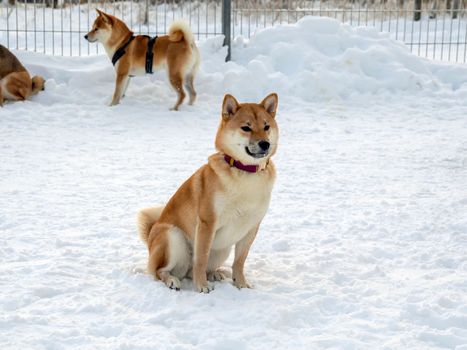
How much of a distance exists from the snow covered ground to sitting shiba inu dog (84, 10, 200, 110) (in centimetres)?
Answer: 30

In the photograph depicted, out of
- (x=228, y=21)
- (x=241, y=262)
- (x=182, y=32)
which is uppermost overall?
(x=228, y=21)

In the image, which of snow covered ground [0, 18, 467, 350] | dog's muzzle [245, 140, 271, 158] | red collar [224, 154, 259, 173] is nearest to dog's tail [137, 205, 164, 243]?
snow covered ground [0, 18, 467, 350]

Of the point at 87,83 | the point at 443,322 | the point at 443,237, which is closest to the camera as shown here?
the point at 443,322

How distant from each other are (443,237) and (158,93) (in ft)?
19.4

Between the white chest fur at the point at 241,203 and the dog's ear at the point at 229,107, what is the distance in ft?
1.10

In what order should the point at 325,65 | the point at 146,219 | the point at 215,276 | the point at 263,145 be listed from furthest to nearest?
the point at 325,65
the point at 146,219
the point at 215,276
the point at 263,145

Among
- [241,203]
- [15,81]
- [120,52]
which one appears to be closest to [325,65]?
[120,52]

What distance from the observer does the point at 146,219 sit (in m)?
4.23

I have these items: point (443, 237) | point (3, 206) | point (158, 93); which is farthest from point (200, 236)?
point (158, 93)

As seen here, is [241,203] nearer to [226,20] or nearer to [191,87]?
[191,87]

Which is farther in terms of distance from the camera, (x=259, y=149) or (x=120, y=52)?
(x=120, y=52)

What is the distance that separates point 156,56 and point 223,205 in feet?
Result: 19.6

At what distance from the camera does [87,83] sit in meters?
9.86

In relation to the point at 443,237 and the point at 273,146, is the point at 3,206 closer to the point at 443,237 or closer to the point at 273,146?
the point at 273,146
